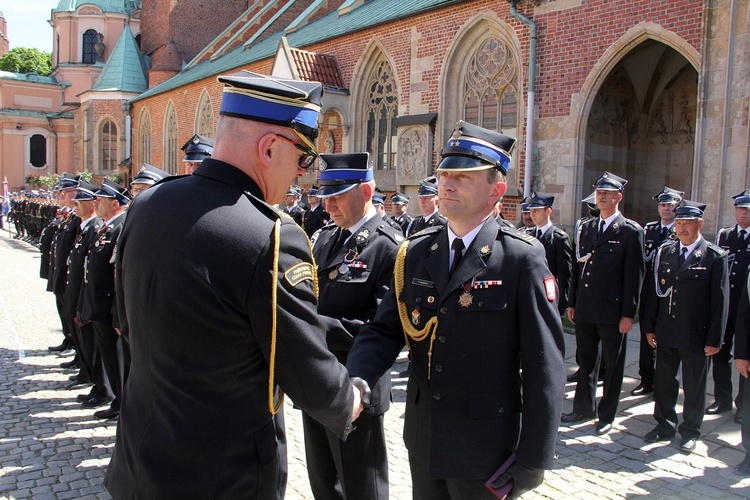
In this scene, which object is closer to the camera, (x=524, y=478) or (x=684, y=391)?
(x=524, y=478)

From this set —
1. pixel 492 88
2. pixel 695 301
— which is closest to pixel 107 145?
pixel 492 88

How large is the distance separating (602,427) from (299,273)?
15.7 ft

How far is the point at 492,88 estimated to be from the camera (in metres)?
14.1

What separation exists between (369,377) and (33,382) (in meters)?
6.11

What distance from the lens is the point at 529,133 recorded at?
493 inches

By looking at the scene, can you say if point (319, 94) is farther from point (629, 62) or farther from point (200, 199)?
point (629, 62)

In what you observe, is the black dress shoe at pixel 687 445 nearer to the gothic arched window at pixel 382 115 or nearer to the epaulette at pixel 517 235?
the epaulette at pixel 517 235

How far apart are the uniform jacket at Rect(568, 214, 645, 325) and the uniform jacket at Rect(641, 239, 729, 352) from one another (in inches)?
Result: 11.2

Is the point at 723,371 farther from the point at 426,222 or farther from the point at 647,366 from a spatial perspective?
the point at 426,222

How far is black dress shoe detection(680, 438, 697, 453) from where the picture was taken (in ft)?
17.6

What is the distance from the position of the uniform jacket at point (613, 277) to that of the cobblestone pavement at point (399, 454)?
3.61 feet

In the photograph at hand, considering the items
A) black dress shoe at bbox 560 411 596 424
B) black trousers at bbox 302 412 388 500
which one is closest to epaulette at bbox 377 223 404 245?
black trousers at bbox 302 412 388 500

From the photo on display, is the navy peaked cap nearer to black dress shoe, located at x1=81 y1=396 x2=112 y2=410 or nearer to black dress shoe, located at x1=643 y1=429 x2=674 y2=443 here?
black dress shoe, located at x1=643 y1=429 x2=674 y2=443

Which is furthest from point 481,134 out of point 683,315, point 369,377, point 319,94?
point 683,315
